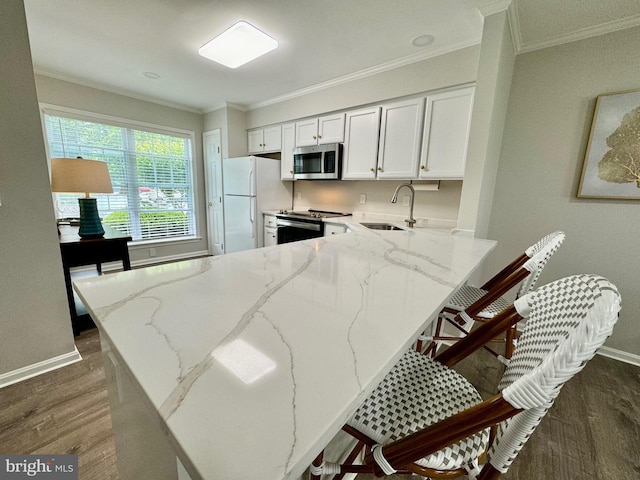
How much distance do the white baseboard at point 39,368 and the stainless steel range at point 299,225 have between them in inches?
87.1

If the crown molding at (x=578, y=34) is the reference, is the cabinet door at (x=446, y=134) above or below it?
below

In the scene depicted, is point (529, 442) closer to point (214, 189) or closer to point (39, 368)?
point (39, 368)

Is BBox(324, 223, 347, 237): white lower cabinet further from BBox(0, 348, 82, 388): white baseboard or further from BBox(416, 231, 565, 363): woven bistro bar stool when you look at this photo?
BBox(0, 348, 82, 388): white baseboard

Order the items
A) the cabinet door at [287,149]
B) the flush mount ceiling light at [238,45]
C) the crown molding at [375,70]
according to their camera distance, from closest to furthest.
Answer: the flush mount ceiling light at [238,45] < the crown molding at [375,70] < the cabinet door at [287,149]

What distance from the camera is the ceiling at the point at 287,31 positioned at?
1.83 m

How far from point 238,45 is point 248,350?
8.78ft

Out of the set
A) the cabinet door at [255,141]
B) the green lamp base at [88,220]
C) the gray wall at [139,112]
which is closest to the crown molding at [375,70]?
the cabinet door at [255,141]

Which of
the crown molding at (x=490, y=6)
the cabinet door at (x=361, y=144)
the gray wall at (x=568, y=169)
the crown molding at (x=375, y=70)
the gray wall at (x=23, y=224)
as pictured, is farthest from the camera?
the cabinet door at (x=361, y=144)

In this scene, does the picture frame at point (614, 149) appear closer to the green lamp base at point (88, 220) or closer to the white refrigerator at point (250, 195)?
the white refrigerator at point (250, 195)

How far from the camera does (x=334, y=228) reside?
2.95 m

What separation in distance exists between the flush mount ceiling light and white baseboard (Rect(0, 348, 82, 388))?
105 inches

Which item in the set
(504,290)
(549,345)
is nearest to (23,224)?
(549,345)

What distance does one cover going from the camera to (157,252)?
13.9ft

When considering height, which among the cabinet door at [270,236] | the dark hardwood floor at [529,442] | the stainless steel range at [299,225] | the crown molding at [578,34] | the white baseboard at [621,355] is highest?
the crown molding at [578,34]
